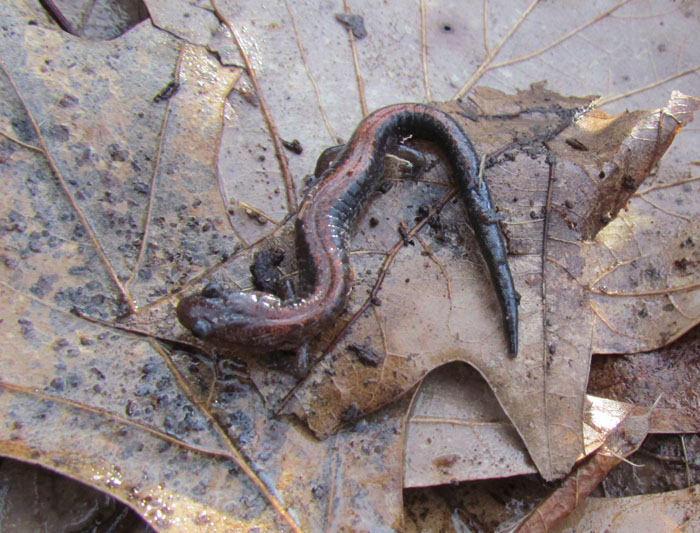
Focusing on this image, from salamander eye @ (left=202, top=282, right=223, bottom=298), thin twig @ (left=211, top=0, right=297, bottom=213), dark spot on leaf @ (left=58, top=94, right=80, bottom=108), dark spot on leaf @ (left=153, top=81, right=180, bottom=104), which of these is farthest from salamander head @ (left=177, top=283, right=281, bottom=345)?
dark spot on leaf @ (left=58, top=94, right=80, bottom=108)

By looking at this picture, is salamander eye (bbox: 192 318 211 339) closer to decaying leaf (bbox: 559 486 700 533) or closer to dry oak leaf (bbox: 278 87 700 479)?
dry oak leaf (bbox: 278 87 700 479)

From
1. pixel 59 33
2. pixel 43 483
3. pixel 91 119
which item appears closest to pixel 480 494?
pixel 43 483

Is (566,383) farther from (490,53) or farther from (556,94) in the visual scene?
(490,53)

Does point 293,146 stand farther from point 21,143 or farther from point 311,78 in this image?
point 21,143

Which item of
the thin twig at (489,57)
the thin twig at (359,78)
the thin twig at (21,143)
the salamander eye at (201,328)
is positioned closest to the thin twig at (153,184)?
the salamander eye at (201,328)

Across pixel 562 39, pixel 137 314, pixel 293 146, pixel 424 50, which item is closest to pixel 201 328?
pixel 137 314

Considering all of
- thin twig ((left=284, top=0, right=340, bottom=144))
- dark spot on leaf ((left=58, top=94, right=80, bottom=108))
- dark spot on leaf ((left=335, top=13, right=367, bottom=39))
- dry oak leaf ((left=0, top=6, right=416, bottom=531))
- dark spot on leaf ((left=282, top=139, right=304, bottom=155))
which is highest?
dark spot on leaf ((left=335, top=13, right=367, bottom=39))

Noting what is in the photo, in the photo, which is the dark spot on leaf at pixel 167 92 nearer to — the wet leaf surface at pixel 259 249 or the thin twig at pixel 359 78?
the wet leaf surface at pixel 259 249
